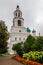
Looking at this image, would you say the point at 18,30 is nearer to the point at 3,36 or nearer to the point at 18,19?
the point at 18,19

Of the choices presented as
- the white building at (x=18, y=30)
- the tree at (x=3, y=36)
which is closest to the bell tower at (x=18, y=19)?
the white building at (x=18, y=30)

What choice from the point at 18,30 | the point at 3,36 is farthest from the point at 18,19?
the point at 3,36

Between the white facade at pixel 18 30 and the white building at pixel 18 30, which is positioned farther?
the white facade at pixel 18 30

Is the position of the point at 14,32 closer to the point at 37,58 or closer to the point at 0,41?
the point at 0,41

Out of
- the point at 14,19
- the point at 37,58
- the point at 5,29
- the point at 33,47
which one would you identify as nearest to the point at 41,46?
the point at 33,47

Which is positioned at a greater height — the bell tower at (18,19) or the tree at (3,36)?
the bell tower at (18,19)

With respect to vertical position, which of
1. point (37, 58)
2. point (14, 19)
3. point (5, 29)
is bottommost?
point (37, 58)

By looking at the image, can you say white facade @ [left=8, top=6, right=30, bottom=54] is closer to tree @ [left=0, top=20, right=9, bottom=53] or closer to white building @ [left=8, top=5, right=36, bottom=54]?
white building @ [left=8, top=5, right=36, bottom=54]

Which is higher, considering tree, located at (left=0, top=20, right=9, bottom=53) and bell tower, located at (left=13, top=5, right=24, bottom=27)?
bell tower, located at (left=13, top=5, right=24, bottom=27)

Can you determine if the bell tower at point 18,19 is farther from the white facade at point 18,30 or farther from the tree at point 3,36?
the tree at point 3,36

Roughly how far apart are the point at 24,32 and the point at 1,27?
4185 centimetres

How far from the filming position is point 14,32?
3612 inches

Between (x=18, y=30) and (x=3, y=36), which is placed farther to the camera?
(x=18, y=30)

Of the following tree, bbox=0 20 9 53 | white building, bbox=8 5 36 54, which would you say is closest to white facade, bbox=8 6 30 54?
white building, bbox=8 5 36 54
